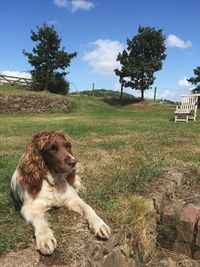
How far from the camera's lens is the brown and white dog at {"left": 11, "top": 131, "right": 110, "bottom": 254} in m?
3.56

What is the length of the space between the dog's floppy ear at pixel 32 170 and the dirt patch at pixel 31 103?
21.7m

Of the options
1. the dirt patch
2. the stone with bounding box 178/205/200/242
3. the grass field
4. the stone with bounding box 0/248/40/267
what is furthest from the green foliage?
the stone with bounding box 0/248/40/267

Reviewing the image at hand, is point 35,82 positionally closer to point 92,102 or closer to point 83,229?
A: point 92,102

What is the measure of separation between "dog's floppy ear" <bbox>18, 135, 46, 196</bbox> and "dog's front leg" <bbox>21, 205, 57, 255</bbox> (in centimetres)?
16

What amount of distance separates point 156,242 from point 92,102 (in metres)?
25.8

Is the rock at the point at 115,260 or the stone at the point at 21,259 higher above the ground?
the stone at the point at 21,259

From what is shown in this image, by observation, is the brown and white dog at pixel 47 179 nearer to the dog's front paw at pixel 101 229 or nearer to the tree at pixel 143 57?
the dog's front paw at pixel 101 229

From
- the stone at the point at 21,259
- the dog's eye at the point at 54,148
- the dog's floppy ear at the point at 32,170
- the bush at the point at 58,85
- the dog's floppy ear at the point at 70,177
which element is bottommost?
the stone at the point at 21,259

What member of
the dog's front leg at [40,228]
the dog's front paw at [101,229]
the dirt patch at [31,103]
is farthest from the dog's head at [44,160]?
the dirt patch at [31,103]

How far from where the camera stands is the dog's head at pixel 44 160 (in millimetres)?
3596

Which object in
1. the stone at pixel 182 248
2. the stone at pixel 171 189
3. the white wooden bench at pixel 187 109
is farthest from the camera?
the white wooden bench at pixel 187 109

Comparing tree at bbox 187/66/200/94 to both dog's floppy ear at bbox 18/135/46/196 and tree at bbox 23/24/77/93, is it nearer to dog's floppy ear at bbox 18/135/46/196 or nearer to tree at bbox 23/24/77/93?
→ tree at bbox 23/24/77/93

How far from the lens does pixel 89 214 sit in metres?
3.54

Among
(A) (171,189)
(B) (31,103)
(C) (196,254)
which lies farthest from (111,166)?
(B) (31,103)
